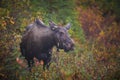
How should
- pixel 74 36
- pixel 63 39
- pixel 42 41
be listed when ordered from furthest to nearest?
pixel 74 36 → pixel 42 41 → pixel 63 39

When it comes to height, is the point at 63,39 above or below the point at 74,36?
above

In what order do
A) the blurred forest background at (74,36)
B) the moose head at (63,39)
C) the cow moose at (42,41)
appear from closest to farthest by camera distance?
the blurred forest background at (74,36) < the moose head at (63,39) < the cow moose at (42,41)

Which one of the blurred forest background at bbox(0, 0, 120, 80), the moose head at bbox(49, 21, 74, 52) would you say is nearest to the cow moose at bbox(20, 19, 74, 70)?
the moose head at bbox(49, 21, 74, 52)

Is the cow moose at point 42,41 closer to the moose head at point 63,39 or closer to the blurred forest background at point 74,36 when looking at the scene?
the moose head at point 63,39

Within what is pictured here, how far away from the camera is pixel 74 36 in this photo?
16672mm

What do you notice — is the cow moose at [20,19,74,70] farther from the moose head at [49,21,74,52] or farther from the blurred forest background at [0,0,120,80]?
the blurred forest background at [0,0,120,80]

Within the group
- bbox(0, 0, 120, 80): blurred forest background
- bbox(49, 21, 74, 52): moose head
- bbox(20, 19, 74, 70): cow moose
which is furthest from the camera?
bbox(20, 19, 74, 70): cow moose

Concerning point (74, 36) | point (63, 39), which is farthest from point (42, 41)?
point (74, 36)

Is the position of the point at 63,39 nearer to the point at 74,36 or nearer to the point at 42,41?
the point at 42,41

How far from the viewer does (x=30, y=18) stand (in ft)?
51.4

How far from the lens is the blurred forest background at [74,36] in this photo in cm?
1026

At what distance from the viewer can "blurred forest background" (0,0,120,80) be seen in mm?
10258

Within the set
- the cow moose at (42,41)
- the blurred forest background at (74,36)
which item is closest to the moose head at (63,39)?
the cow moose at (42,41)

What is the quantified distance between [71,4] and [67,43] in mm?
8024
